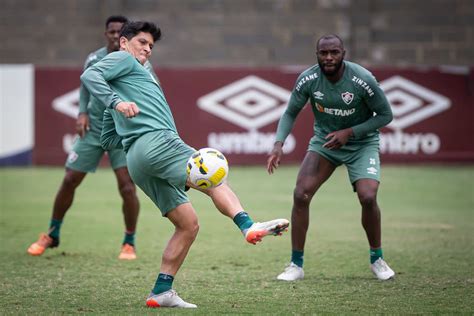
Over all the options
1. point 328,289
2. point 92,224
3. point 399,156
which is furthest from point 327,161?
point 399,156

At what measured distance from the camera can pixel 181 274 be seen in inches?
336

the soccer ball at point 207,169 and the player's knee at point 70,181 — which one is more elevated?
the soccer ball at point 207,169

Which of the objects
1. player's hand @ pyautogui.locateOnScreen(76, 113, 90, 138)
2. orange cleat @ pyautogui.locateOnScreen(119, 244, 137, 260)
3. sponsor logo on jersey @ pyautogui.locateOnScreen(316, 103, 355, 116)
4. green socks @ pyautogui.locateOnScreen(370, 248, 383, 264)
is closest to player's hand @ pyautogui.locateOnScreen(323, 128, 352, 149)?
sponsor logo on jersey @ pyautogui.locateOnScreen(316, 103, 355, 116)

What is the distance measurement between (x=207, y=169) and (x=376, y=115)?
2.46m

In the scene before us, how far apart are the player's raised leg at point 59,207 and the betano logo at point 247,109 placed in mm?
9524

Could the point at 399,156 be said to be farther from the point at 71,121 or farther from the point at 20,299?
the point at 20,299

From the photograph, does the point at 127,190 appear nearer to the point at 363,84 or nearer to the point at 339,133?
the point at 339,133

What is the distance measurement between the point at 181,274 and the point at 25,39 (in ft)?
50.1

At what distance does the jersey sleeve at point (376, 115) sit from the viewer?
→ 827 cm

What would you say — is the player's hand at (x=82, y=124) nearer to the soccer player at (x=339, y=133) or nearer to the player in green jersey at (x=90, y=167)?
the player in green jersey at (x=90, y=167)

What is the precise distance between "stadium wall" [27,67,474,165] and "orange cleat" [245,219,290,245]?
42.1 ft

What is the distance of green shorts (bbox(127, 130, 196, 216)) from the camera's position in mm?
6613

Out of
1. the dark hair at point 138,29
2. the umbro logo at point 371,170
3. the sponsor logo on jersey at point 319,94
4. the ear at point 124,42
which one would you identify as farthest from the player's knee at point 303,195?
the ear at point 124,42

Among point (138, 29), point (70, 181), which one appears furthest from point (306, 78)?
point (70, 181)
